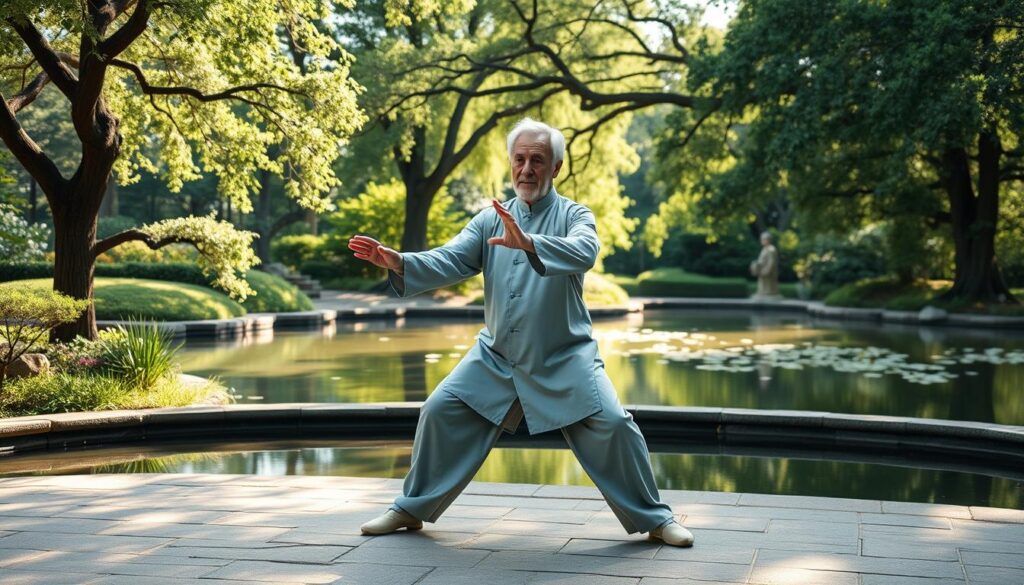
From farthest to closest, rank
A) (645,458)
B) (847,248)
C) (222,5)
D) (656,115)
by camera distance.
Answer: (656,115), (847,248), (222,5), (645,458)

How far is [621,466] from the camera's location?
427 centimetres

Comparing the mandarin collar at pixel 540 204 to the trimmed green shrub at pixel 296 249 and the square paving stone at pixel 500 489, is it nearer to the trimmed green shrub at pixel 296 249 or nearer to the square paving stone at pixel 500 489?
the square paving stone at pixel 500 489

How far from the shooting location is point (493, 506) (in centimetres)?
504

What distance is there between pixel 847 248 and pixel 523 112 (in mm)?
10359

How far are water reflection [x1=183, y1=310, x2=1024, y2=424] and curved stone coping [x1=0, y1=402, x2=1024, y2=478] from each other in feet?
5.77

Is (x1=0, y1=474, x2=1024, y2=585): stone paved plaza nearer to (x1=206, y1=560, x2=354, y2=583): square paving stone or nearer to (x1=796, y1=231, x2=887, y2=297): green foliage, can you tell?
(x1=206, y1=560, x2=354, y2=583): square paving stone

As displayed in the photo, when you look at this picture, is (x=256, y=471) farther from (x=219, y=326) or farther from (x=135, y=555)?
(x=219, y=326)

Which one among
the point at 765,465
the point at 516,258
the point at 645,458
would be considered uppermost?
the point at 516,258

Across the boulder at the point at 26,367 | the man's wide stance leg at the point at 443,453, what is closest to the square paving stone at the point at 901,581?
the man's wide stance leg at the point at 443,453

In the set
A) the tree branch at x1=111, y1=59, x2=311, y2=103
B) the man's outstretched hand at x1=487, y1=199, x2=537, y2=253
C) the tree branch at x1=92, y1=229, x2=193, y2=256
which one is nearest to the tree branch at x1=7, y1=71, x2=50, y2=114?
the tree branch at x1=111, y1=59, x2=311, y2=103

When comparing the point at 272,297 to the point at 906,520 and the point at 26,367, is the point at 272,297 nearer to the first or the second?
the point at 26,367

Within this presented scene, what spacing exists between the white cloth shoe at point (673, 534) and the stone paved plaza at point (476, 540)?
3cm

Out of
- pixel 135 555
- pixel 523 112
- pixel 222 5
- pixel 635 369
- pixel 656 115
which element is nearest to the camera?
pixel 135 555

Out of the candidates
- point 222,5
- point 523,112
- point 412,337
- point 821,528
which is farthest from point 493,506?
point 523,112
